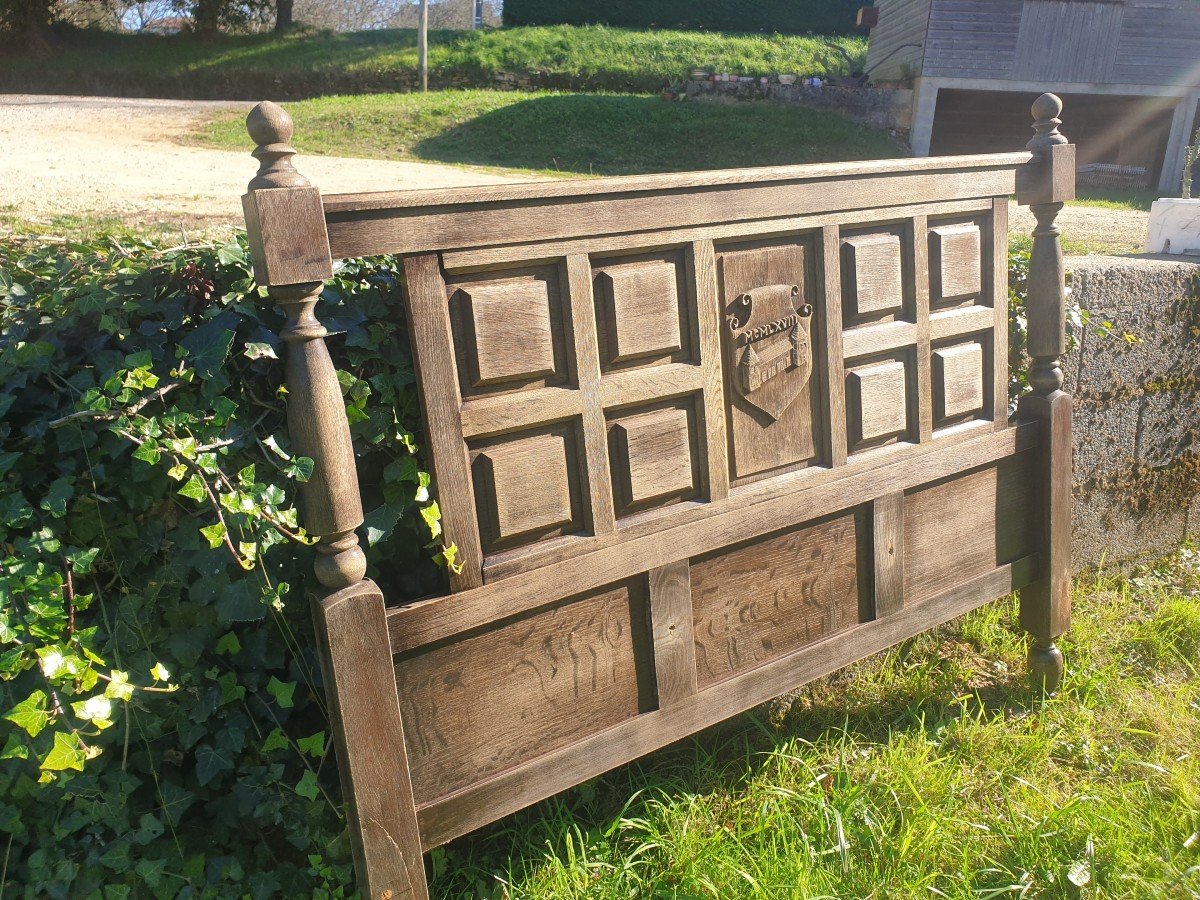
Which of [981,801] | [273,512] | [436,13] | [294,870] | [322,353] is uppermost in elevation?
[436,13]

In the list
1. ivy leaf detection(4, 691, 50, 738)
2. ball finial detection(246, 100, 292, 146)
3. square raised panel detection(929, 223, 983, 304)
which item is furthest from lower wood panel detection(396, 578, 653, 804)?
square raised panel detection(929, 223, 983, 304)

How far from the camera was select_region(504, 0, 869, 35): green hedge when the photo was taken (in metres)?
22.7

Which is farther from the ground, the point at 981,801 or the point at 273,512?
the point at 273,512

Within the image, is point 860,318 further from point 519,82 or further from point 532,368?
point 519,82

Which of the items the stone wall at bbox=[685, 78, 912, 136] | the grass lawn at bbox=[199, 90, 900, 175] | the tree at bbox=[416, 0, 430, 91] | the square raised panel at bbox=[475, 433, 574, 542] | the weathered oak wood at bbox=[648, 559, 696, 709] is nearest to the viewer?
the square raised panel at bbox=[475, 433, 574, 542]

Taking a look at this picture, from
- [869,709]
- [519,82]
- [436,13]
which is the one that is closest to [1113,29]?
[519,82]

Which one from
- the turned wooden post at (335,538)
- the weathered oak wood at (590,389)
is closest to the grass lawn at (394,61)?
the weathered oak wood at (590,389)

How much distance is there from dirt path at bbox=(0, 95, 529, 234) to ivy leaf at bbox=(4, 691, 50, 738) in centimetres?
299

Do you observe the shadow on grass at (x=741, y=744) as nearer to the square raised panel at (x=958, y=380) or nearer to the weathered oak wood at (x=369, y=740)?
the weathered oak wood at (x=369, y=740)

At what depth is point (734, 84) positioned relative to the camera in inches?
661

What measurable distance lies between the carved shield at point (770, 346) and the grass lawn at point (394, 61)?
16103 millimetres

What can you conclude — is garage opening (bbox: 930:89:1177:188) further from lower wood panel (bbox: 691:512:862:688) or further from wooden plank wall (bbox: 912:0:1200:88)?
lower wood panel (bbox: 691:512:862:688)

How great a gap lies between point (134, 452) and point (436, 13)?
30768 millimetres

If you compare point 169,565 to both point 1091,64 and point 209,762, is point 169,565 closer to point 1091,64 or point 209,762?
point 209,762
